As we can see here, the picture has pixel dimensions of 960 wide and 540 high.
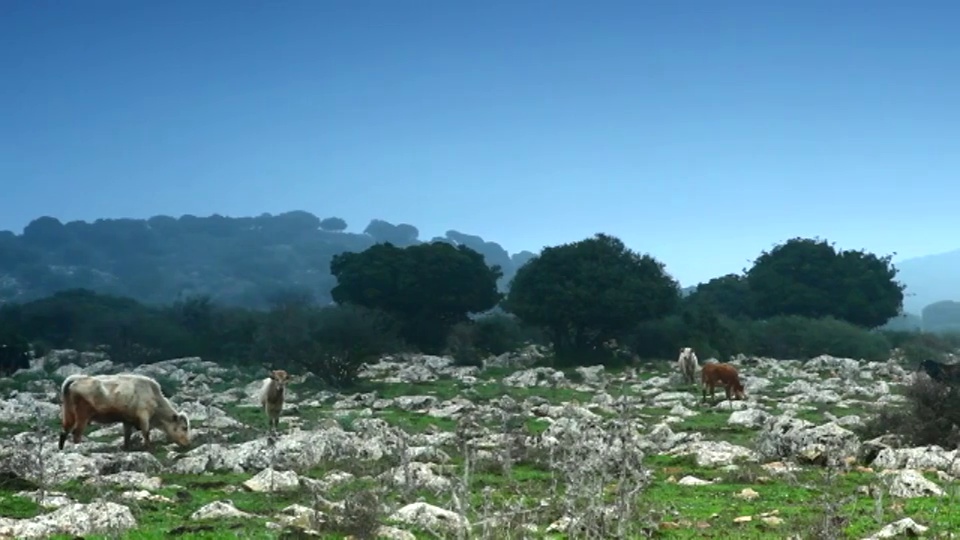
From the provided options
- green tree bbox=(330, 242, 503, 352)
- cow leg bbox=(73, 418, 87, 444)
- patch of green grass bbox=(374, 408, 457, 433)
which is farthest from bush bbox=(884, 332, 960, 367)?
cow leg bbox=(73, 418, 87, 444)

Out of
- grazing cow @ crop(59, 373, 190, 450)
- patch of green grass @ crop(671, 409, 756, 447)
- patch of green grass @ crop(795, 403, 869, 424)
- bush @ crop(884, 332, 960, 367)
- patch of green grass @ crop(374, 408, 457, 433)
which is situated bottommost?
patch of green grass @ crop(374, 408, 457, 433)

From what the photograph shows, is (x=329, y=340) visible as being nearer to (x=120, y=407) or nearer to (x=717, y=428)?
(x=120, y=407)

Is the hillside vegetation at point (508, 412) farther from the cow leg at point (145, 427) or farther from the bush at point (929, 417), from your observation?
the cow leg at point (145, 427)

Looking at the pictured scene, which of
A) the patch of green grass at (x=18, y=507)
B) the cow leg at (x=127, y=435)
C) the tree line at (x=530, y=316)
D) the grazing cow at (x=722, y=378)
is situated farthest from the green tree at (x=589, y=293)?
the patch of green grass at (x=18, y=507)

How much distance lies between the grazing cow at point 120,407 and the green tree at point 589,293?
99.6ft

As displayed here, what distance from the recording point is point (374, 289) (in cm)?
5750

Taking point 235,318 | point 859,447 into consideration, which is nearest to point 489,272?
point 235,318

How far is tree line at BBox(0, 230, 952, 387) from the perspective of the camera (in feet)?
160

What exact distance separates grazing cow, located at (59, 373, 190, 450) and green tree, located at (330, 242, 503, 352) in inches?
1453

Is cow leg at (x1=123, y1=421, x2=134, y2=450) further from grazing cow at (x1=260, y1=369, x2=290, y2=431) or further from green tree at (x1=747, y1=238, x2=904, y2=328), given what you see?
green tree at (x1=747, y1=238, x2=904, y2=328)

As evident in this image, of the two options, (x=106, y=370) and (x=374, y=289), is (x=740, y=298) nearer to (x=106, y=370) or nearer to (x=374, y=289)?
(x=374, y=289)

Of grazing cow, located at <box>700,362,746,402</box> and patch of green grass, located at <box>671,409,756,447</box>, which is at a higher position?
grazing cow, located at <box>700,362,746,402</box>

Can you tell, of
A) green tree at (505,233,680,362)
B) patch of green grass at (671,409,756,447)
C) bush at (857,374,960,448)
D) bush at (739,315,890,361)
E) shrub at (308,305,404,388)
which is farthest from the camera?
bush at (739,315,890,361)

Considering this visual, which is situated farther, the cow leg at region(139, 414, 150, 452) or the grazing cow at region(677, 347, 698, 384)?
the grazing cow at region(677, 347, 698, 384)
